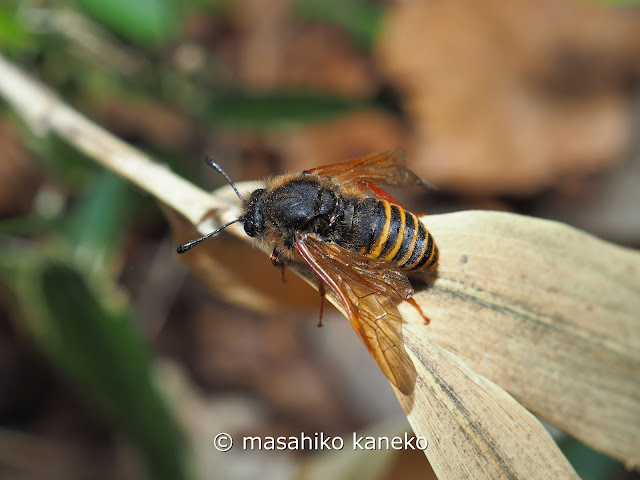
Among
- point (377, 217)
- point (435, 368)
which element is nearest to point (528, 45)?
point (377, 217)

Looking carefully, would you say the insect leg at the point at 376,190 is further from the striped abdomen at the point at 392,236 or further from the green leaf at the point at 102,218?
the green leaf at the point at 102,218

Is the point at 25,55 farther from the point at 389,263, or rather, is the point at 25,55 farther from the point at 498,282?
the point at 498,282

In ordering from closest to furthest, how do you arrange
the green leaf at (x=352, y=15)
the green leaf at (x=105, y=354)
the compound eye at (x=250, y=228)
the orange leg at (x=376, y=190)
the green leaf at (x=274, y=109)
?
the compound eye at (x=250, y=228), the orange leg at (x=376, y=190), the green leaf at (x=105, y=354), the green leaf at (x=274, y=109), the green leaf at (x=352, y=15)

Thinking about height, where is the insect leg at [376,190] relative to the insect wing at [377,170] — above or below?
below

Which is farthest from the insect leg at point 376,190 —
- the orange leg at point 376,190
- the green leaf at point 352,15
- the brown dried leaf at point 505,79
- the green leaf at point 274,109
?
the green leaf at point 352,15

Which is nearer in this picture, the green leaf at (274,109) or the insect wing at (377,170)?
the insect wing at (377,170)

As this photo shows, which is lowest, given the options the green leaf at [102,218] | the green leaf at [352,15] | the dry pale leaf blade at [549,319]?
the dry pale leaf blade at [549,319]

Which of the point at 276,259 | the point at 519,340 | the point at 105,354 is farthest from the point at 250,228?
the point at 105,354

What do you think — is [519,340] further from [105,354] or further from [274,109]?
[274,109]
